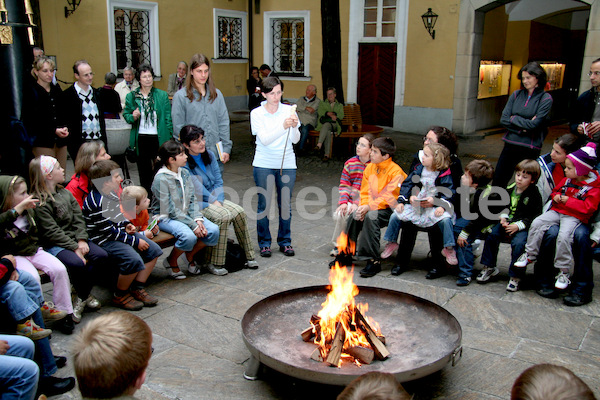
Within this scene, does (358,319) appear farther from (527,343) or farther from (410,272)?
(410,272)

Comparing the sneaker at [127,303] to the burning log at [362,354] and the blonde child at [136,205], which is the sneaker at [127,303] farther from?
the burning log at [362,354]

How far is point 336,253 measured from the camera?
629cm

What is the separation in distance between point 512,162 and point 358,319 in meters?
4.25

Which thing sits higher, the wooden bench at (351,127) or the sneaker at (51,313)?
the wooden bench at (351,127)

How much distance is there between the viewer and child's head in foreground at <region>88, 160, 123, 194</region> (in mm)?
4902

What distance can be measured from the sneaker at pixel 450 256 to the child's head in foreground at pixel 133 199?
2919 millimetres

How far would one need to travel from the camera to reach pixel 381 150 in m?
5.84

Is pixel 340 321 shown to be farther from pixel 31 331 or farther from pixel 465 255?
pixel 465 255

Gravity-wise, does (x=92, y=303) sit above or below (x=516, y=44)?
below

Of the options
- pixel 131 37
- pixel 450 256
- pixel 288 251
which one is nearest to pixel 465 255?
pixel 450 256

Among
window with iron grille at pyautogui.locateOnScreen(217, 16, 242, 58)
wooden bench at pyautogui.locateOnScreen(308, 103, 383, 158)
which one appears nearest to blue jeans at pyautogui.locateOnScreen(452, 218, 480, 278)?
wooden bench at pyautogui.locateOnScreen(308, 103, 383, 158)

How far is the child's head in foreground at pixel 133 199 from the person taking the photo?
5.11m

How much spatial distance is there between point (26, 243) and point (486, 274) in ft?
13.4

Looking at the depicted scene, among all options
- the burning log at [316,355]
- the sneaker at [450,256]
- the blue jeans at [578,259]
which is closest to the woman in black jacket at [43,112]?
the burning log at [316,355]
